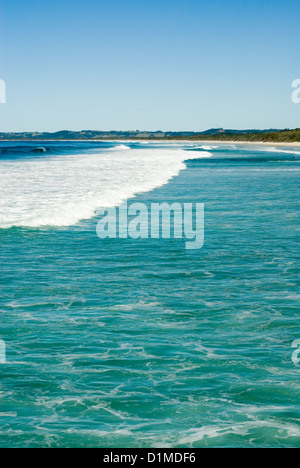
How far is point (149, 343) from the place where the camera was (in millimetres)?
9797

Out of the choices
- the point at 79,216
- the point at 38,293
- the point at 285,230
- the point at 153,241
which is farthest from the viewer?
the point at 79,216

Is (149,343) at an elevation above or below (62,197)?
below

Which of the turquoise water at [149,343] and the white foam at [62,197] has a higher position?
the white foam at [62,197]

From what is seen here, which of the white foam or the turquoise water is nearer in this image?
the turquoise water

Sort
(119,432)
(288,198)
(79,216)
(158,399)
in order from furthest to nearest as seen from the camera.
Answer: (288,198), (79,216), (158,399), (119,432)

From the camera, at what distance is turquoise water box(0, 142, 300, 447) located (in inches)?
287

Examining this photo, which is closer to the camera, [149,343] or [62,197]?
[149,343]

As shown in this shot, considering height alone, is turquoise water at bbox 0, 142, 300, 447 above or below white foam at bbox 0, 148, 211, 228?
below

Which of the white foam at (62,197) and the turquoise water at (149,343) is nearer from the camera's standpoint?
the turquoise water at (149,343)

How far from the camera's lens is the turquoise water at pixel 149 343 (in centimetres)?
729

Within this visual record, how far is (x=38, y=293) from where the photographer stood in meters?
12.6

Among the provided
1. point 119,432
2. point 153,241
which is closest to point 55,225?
point 153,241
